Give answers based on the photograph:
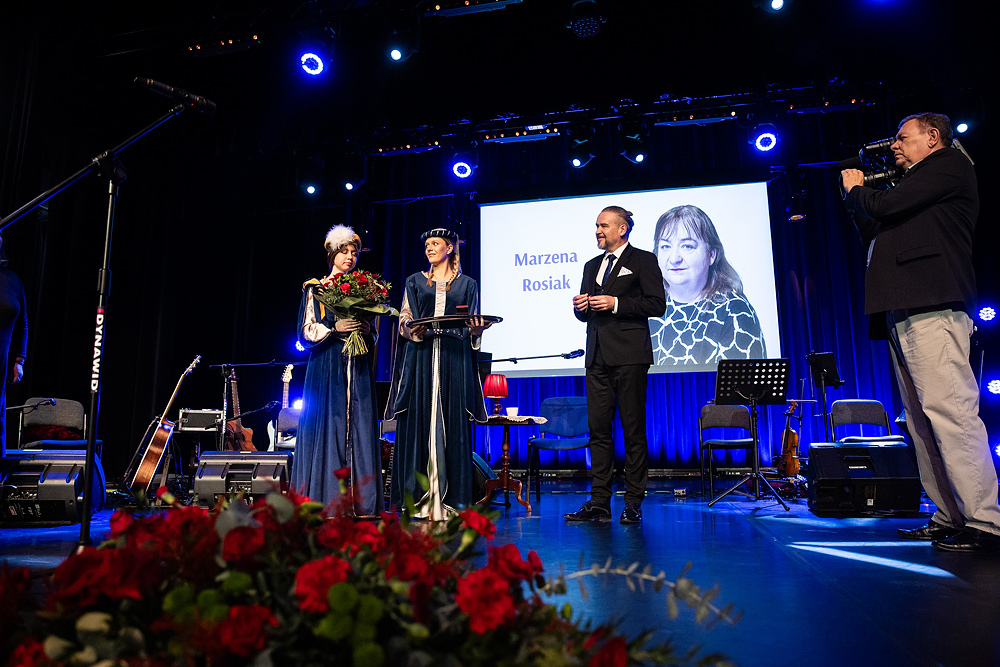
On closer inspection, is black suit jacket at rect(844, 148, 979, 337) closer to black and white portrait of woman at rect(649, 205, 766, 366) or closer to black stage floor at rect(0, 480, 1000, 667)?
black stage floor at rect(0, 480, 1000, 667)

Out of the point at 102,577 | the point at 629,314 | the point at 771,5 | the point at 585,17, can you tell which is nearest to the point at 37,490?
the point at 629,314

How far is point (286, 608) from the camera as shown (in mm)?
630

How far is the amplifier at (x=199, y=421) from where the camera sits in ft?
20.9

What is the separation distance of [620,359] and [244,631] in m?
3.40

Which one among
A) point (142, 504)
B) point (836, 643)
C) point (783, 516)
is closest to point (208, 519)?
point (142, 504)

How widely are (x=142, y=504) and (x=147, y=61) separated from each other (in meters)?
7.45

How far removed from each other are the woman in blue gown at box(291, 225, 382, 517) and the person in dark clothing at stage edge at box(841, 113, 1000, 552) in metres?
2.61

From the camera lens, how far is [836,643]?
139 centimetres

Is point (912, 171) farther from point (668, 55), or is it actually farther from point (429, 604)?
point (668, 55)

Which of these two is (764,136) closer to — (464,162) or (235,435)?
(464,162)

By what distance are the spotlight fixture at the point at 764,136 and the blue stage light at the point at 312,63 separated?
4.92 metres

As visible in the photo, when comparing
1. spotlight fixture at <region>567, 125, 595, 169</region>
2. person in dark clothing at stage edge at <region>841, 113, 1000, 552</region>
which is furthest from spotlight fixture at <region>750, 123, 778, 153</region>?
person in dark clothing at stage edge at <region>841, 113, 1000, 552</region>

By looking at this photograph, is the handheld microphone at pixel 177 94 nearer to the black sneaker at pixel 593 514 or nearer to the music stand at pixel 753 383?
the black sneaker at pixel 593 514

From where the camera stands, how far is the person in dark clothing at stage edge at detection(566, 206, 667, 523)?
379cm
